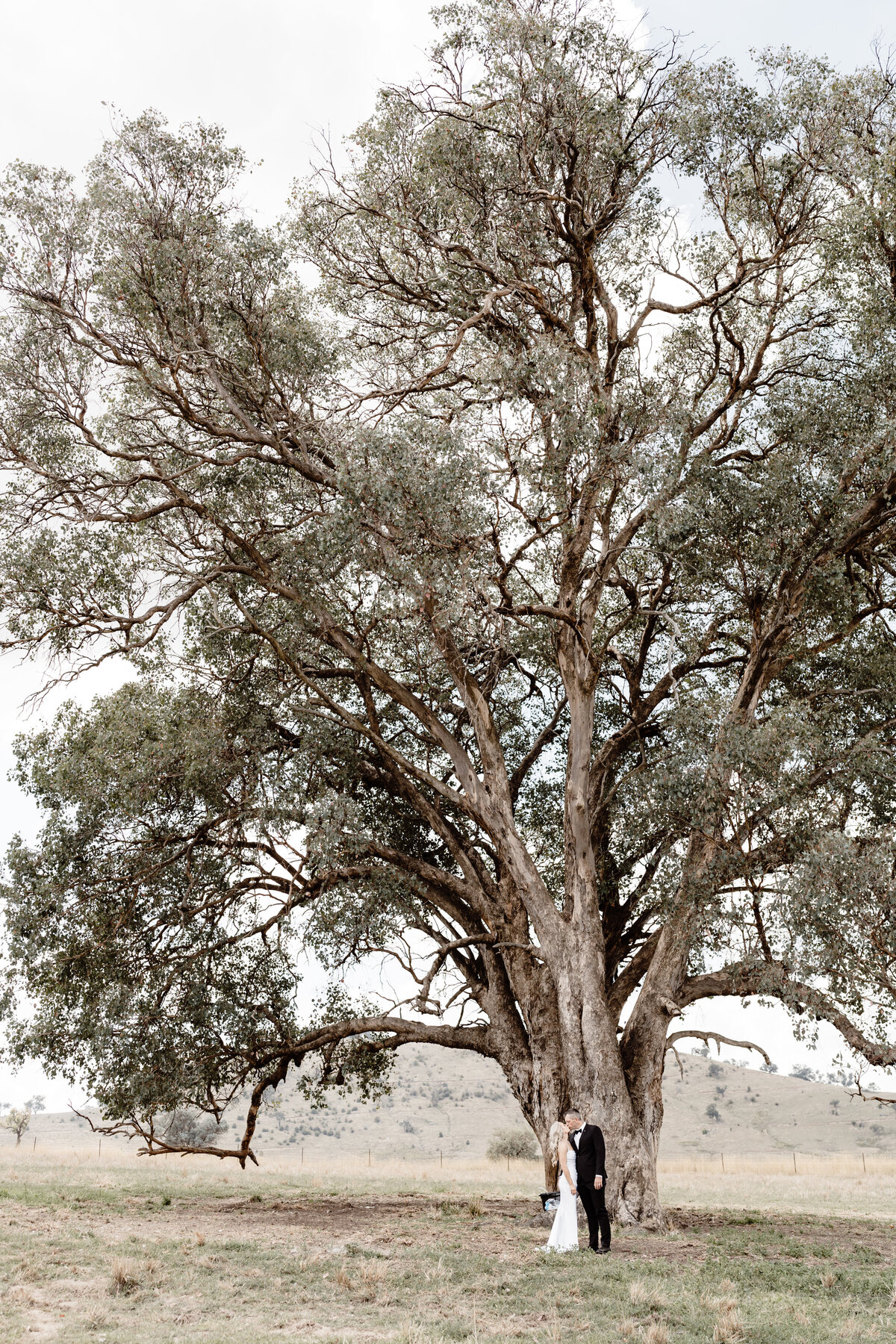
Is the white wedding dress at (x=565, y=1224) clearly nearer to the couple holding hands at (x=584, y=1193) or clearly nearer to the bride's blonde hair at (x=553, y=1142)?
the couple holding hands at (x=584, y=1193)

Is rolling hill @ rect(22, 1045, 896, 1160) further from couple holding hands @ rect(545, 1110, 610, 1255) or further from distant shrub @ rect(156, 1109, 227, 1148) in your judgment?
couple holding hands @ rect(545, 1110, 610, 1255)

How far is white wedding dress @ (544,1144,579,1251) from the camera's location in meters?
10.7

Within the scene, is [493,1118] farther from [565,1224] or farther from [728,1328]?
[728,1328]

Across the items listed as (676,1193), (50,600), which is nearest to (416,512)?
(50,600)

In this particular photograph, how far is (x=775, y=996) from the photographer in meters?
12.2

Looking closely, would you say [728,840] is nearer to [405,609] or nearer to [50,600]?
[405,609]

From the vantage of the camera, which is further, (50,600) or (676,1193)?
(676,1193)

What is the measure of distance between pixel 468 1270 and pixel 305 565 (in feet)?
27.9

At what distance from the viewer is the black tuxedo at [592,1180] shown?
35.0 ft

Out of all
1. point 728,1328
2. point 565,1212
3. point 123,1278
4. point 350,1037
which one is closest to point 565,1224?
point 565,1212

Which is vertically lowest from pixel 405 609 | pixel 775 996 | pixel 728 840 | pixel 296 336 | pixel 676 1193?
pixel 676 1193

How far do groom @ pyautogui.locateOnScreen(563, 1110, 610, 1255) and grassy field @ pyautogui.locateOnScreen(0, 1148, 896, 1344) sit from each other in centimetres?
40

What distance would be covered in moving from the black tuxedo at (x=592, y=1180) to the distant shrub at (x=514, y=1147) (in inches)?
1103

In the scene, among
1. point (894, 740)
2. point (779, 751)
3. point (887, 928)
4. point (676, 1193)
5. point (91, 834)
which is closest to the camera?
point (887, 928)
